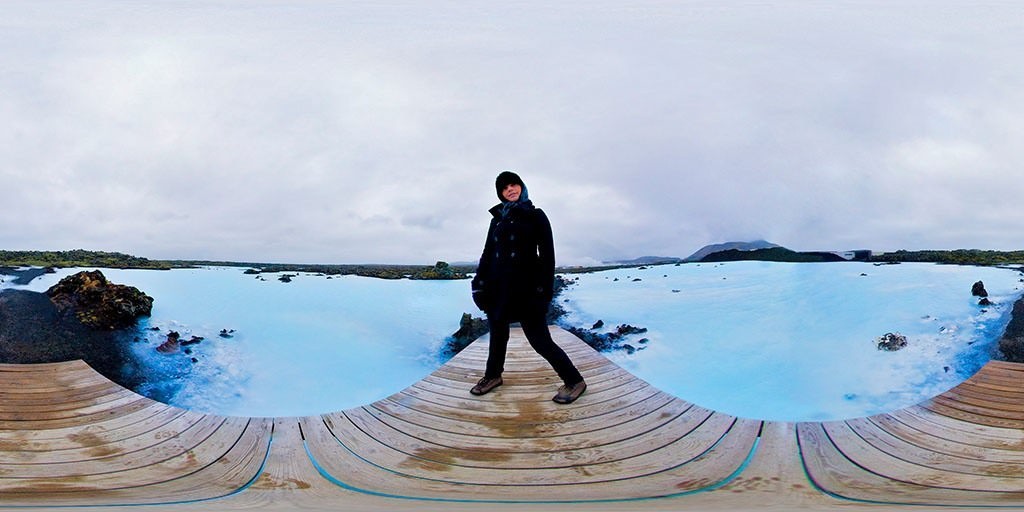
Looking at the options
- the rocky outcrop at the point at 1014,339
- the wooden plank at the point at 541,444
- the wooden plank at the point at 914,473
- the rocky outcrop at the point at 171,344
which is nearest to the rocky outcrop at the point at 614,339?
the wooden plank at the point at 541,444

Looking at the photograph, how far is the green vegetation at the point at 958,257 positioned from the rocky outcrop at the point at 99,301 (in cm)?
626

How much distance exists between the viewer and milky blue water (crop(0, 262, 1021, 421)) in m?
3.67

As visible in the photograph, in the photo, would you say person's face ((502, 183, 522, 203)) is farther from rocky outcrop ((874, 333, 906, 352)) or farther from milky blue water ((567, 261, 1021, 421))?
rocky outcrop ((874, 333, 906, 352))

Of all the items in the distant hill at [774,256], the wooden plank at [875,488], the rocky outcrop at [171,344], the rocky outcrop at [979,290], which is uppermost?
the distant hill at [774,256]

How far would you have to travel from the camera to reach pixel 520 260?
3.24m

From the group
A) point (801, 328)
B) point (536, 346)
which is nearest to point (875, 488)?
point (536, 346)

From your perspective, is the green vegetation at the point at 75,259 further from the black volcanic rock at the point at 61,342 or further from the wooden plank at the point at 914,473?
the wooden plank at the point at 914,473

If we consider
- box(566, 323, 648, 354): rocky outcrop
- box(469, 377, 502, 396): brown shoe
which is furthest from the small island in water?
box(469, 377, 502, 396): brown shoe

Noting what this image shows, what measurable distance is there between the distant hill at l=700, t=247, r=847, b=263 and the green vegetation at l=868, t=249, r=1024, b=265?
0.37 metres

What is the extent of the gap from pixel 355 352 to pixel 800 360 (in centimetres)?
363

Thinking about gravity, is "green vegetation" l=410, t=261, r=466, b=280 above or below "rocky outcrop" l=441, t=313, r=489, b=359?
above

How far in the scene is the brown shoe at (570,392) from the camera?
129 inches

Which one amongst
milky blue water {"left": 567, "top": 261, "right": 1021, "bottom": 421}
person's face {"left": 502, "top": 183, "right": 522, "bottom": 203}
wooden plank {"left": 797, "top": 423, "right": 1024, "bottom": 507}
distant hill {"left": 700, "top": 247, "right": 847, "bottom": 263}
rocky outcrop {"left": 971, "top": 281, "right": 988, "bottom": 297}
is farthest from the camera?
distant hill {"left": 700, "top": 247, "right": 847, "bottom": 263}

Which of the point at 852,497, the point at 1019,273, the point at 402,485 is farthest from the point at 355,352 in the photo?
the point at 1019,273
